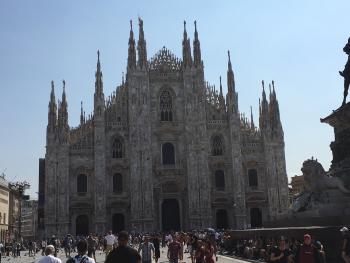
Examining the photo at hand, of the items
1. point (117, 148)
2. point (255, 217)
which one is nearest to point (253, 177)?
point (255, 217)

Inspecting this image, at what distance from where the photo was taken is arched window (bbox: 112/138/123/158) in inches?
1963

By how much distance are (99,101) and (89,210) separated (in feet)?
35.2

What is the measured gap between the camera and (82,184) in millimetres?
49062

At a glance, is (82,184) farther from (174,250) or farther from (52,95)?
(174,250)

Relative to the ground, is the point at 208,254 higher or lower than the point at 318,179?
lower

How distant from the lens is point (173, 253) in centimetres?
1811

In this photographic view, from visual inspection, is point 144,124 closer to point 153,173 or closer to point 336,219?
point 153,173

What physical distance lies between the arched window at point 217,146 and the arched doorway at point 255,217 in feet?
22.0

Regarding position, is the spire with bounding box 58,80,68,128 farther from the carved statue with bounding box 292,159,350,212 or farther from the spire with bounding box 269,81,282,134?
the carved statue with bounding box 292,159,350,212

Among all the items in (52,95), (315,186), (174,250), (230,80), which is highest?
(230,80)

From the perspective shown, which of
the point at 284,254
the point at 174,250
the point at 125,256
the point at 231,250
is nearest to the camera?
the point at 125,256

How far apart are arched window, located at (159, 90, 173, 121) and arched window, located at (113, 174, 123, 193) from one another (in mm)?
7338

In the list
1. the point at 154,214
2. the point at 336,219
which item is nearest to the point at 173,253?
the point at 336,219

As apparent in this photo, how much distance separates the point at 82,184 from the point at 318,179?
36654mm
